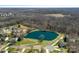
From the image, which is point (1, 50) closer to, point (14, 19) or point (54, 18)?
point (14, 19)

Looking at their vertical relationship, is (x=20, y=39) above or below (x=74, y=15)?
below

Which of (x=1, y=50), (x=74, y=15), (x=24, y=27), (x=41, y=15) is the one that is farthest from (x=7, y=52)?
(x=74, y=15)

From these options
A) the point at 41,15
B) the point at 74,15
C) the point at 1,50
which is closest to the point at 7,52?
the point at 1,50

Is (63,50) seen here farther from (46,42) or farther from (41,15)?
(41,15)
